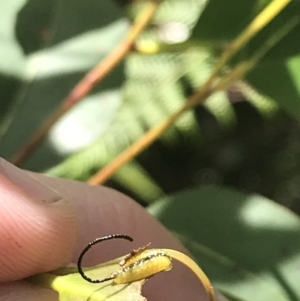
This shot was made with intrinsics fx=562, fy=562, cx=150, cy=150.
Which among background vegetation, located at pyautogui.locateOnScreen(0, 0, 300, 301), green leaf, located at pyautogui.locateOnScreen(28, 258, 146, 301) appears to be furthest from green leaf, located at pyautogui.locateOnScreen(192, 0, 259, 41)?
green leaf, located at pyautogui.locateOnScreen(28, 258, 146, 301)

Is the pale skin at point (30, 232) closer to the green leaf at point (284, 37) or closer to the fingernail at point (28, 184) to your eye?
the fingernail at point (28, 184)

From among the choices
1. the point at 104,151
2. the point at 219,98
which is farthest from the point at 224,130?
the point at 104,151

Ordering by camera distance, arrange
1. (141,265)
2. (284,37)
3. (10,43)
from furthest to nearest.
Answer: (10,43) < (284,37) < (141,265)

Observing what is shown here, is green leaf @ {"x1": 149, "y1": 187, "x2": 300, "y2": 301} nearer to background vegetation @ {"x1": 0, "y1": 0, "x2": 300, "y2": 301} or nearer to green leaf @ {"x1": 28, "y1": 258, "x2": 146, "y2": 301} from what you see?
background vegetation @ {"x1": 0, "y1": 0, "x2": 300, "y2": 301}

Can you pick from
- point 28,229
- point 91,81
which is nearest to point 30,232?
point 28,229

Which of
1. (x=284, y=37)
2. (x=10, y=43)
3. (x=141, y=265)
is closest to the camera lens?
(x=141, y=265)

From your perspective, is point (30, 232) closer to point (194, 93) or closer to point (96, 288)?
point (96, 288)

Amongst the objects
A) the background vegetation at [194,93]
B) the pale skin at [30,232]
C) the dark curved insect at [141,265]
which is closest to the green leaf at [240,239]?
the background vegetation at [194,93]
